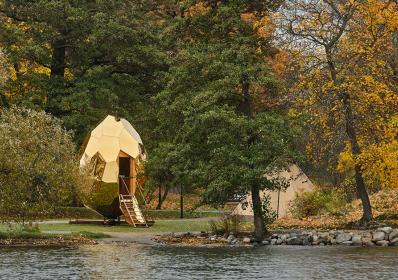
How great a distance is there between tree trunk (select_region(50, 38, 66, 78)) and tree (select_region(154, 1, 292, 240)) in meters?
17.2

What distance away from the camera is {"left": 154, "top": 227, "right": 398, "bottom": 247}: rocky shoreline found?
31.3 metres

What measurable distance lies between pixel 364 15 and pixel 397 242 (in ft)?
34.0

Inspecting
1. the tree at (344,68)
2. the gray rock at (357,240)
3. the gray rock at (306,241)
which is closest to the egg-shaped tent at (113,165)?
the tree at (344,68)

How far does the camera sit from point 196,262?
24.8 meters

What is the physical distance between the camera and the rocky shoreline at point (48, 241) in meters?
31.3

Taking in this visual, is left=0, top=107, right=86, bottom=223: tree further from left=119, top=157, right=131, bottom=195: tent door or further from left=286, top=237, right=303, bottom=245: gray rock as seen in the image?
left=119, top=157, right=131, bottom=195: tent door

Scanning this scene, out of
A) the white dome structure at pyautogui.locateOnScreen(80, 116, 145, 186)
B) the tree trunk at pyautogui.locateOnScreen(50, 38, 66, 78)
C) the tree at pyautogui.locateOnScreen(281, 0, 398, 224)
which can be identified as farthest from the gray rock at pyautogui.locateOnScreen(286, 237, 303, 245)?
the tree trunk at pyautogui.locateOnScreen(50, 38, 66, 78)

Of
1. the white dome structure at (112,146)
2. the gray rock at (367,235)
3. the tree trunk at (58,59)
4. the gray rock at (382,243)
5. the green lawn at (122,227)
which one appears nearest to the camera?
the gray rock at (382,243)

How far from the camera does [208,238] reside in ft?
111

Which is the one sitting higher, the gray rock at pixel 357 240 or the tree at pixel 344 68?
the tree at pixel 344 68

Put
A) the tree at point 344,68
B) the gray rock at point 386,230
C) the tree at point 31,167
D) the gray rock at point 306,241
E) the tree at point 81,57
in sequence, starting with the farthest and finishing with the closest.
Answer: the tree at point 81,57, the tree at point 344,68, the gray rock at point 306,241, the gray rock at point 386,230, the tree at point 31,167

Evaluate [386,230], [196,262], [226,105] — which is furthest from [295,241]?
[196,262]

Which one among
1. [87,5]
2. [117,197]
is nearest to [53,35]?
[87,5]

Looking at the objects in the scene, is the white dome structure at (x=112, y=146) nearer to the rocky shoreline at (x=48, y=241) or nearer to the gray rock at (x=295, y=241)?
the rocky shoreline at (x=48, y=241)
